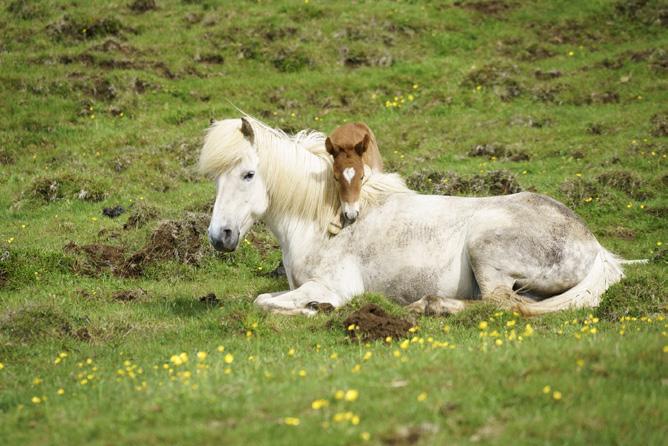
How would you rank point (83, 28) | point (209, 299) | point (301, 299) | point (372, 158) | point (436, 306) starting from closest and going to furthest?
point (436, 306), point (301, 299), point (209, 299), point (372, 158), point (83, 28)

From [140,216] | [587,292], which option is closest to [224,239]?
[587,292]

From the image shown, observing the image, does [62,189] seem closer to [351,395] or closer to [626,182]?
[626,182]

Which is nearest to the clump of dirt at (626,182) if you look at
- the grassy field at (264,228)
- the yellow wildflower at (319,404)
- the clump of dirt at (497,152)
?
the grassy field at (264,228)

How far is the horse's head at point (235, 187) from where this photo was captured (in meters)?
10.3

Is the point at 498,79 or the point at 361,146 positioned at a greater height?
the point at 498,79

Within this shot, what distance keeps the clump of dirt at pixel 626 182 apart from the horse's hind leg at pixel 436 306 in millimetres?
8004

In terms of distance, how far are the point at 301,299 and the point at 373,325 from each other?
1.88 m

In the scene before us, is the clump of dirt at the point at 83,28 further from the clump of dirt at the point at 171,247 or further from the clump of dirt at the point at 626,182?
the clump of dirt at the point at 626,182

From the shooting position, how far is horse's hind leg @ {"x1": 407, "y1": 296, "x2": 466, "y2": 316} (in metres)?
9.84

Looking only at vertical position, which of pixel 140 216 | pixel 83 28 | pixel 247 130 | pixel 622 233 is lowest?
pixel 622 233

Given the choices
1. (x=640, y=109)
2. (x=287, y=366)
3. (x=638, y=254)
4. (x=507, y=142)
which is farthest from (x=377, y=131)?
(x=287, y=366)

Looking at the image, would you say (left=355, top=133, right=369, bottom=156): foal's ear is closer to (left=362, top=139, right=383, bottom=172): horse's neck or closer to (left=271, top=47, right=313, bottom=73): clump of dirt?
(left=362, top=139, right=383, bottom=172): horse's neck

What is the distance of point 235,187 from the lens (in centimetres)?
1052

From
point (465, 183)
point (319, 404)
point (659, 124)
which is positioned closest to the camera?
point (319, 404)
